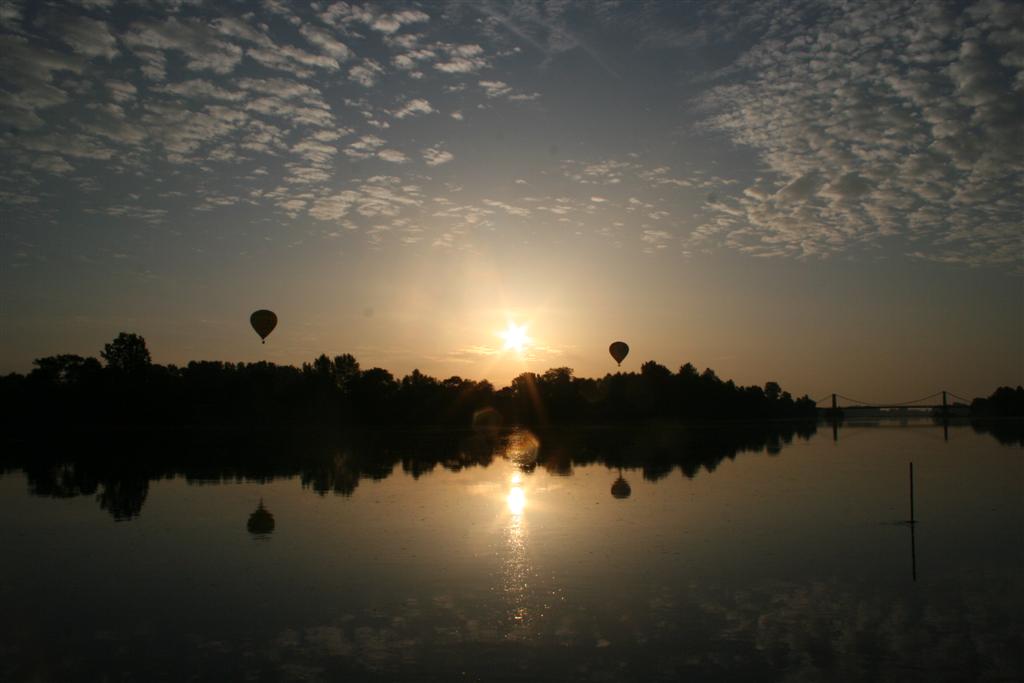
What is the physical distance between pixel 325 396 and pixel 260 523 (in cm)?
9726

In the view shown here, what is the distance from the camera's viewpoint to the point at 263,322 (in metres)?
60.2

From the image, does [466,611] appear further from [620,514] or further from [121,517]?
[121,517]

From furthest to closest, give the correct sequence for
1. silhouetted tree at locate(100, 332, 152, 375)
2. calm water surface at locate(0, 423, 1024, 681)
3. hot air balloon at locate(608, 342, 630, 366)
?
silhouetted tree at locate(100, 332, 152, 375) < hot air balloon at locate(608, 342, 630, 366) < calm water surface at locate(0, 423, 1024, 681)

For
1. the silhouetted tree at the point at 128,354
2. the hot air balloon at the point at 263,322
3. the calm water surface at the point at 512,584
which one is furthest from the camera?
the silhouetted tree at the point at 128,354

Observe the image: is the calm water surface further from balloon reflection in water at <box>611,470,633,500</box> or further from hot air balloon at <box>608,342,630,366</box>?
hot air balloon at <box>608,342,630,366</box>

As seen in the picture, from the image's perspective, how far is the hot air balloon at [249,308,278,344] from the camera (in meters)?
60.1

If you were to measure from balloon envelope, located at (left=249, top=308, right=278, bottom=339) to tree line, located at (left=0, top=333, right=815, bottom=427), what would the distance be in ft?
162

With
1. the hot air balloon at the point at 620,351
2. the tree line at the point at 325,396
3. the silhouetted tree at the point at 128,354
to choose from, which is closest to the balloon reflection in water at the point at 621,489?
the hot air balloon at the point at 620,351

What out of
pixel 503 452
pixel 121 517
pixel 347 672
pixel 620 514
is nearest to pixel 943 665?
pixel 347 672

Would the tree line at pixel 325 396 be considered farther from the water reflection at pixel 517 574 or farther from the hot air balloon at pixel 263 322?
the water reflection at pixel 517 574

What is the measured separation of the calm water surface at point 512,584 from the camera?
400 inches

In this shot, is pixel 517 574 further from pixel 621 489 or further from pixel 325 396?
pixel 325 396

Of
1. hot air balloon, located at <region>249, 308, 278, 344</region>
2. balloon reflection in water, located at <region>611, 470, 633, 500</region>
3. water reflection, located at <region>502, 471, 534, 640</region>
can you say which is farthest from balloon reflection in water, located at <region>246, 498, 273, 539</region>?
hot air balloon, located at <region>249, 308, 278, 344</region>

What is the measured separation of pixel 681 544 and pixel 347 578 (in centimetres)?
765
